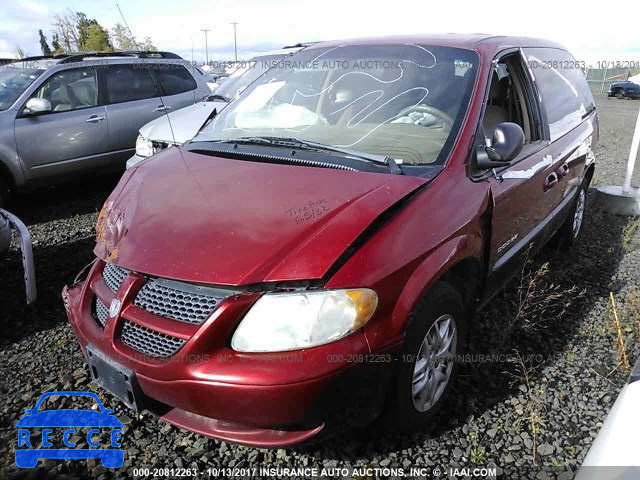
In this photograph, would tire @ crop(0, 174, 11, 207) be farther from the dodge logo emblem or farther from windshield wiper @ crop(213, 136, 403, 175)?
the dodge logo emblem

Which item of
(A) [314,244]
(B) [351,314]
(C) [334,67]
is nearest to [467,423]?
(B) [351,314]

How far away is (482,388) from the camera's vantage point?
2.64 meters

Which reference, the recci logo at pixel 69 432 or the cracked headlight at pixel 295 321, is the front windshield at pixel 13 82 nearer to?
the recci logo at pixel 69 432

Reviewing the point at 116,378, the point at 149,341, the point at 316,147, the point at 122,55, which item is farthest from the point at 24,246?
the point at 122,55

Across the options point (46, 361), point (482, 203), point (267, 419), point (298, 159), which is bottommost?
point (46, 361)

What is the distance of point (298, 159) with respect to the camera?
7.94 ft

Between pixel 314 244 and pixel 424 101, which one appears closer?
pixel 314 244

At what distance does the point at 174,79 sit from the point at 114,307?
6.15 metres

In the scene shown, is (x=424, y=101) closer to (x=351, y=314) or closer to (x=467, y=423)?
(x=351, y=314)

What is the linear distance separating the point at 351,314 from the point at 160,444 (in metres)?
1.20

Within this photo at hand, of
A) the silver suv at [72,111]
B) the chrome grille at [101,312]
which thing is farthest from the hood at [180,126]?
the chrome grille at [101,312]

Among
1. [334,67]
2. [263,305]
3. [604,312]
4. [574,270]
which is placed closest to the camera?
[263,305]

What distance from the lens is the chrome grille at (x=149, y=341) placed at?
1.83 metres

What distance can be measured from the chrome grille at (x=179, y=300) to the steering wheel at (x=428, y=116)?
59.1 inches
